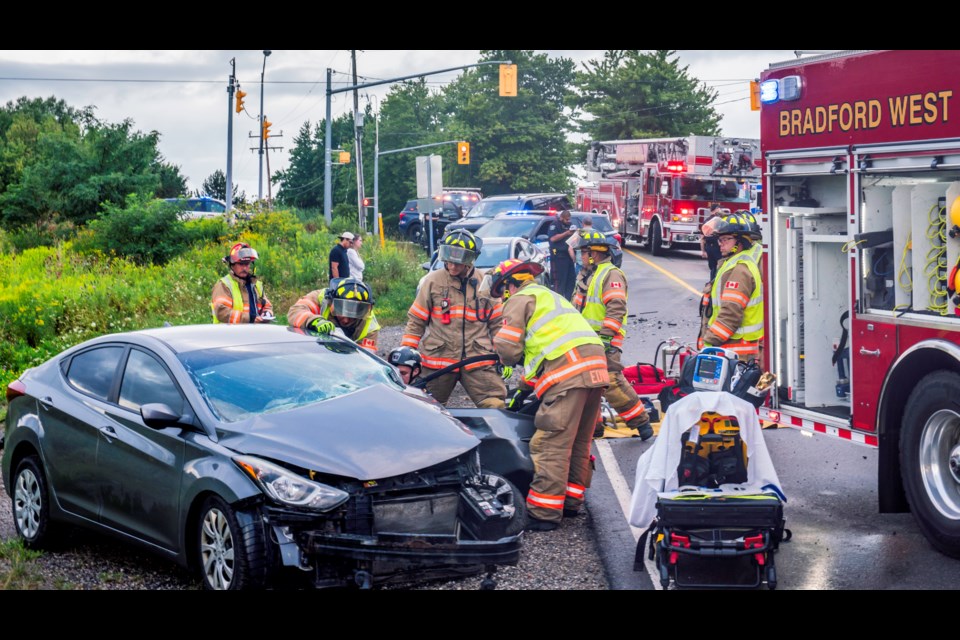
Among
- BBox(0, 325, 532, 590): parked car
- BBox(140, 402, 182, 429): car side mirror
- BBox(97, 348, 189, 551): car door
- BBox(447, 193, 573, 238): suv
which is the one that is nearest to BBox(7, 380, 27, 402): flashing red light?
BBox(0, 325, 532, 590): parked car

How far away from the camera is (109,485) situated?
6.23 m

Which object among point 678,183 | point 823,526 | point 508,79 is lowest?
point 823,526

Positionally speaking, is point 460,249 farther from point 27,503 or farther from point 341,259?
point 341,259

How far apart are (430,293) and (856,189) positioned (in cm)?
332

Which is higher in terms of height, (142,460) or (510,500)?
(142,460)

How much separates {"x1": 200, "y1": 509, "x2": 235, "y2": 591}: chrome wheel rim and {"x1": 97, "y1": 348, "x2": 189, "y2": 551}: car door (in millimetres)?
207

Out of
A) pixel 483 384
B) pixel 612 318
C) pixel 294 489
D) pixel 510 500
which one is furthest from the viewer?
pixel 612 318

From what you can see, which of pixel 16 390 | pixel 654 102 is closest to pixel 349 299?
pixel 16 390

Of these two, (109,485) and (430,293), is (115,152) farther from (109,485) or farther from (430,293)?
(109,485)

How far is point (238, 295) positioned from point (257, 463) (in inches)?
191

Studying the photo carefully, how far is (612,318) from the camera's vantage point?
1025 cm

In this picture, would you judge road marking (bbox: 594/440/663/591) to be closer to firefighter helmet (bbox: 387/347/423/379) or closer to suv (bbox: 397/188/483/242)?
firefighter helmet (bbox: 387/347/423/379)

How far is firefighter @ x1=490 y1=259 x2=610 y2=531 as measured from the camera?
7262mm

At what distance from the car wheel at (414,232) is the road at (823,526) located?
31000mm
